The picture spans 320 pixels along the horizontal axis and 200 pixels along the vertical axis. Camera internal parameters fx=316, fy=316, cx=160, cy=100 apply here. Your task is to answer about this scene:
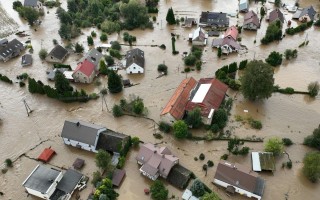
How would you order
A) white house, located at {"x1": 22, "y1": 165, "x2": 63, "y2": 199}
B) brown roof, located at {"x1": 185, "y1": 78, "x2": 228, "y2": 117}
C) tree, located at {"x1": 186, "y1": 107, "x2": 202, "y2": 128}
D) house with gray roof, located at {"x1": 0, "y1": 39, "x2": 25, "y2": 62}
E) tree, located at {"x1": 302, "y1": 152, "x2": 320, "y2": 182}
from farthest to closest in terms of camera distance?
house with gray roof, located at {"x1": 0, "y1": 39, "x2": 25, "y2": 62}, brown roof, located at {"x1": 185, "y1": 78, "x2": 228, "y2": 117}, tree, located at {"x1": 186, "y1": 107, "x2": 202, "y2": 128}, tree, located at {"x1": 302, "y1": 152, "x2": 320, "y2": 182}, white house, located at {"x1": 22, "y1": 165, "x2": 63, "y2": 199}

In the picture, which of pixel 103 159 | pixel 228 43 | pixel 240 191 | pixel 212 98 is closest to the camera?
pixel 240 191

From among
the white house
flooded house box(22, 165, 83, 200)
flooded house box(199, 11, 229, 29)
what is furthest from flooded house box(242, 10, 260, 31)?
the white house

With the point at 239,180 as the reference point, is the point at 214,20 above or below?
above

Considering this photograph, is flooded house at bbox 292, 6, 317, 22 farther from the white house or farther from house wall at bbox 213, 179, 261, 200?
the white house

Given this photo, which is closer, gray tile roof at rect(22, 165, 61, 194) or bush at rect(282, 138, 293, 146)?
gray tile roof at rect(22, 165, 61, 194)

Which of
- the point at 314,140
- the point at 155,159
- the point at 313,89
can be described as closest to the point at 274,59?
the point at 313,89

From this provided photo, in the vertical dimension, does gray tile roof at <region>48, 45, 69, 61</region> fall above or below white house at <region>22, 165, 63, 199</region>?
above

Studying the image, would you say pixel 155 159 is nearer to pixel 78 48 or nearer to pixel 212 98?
pixel 212 98
